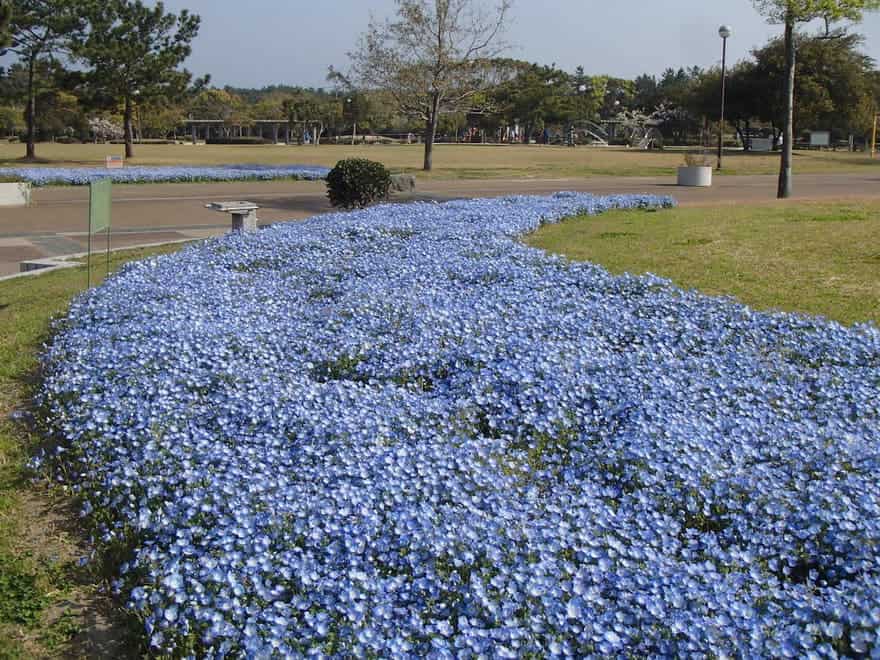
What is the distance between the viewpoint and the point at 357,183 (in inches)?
730

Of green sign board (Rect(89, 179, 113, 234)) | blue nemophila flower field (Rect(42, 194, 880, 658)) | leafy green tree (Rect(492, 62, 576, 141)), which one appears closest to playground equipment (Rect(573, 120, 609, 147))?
leafy green tree (Rect(492, 62, 576, 141))

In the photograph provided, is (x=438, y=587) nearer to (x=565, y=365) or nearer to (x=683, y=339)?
(x=565, y=365)

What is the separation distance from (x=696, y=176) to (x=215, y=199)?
15.8 m

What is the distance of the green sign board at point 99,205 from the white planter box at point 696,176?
2372cm

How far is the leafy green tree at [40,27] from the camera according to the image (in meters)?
37.6

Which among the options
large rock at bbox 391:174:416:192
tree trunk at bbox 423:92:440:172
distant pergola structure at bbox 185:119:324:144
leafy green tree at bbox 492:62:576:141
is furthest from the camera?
distant pergola structure at bbox 185:119:324:144

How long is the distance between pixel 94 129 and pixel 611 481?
89751mm

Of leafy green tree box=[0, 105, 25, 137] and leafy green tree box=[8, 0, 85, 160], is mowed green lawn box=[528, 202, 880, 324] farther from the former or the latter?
leafy green tree box=[0, 105, 25, 137]

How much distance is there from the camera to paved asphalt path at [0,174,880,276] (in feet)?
52.9

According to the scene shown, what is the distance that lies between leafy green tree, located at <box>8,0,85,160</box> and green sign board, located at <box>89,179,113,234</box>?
32.9 metres

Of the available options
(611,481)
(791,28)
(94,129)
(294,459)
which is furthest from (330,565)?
(94,129)

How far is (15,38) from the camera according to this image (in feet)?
125

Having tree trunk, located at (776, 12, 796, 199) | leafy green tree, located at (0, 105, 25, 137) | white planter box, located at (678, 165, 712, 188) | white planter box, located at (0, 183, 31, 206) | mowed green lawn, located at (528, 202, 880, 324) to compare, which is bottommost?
mowed green lawn, located at (528, 202, 880, 324)

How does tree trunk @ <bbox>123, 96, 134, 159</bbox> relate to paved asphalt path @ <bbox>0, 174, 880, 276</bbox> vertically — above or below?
above
